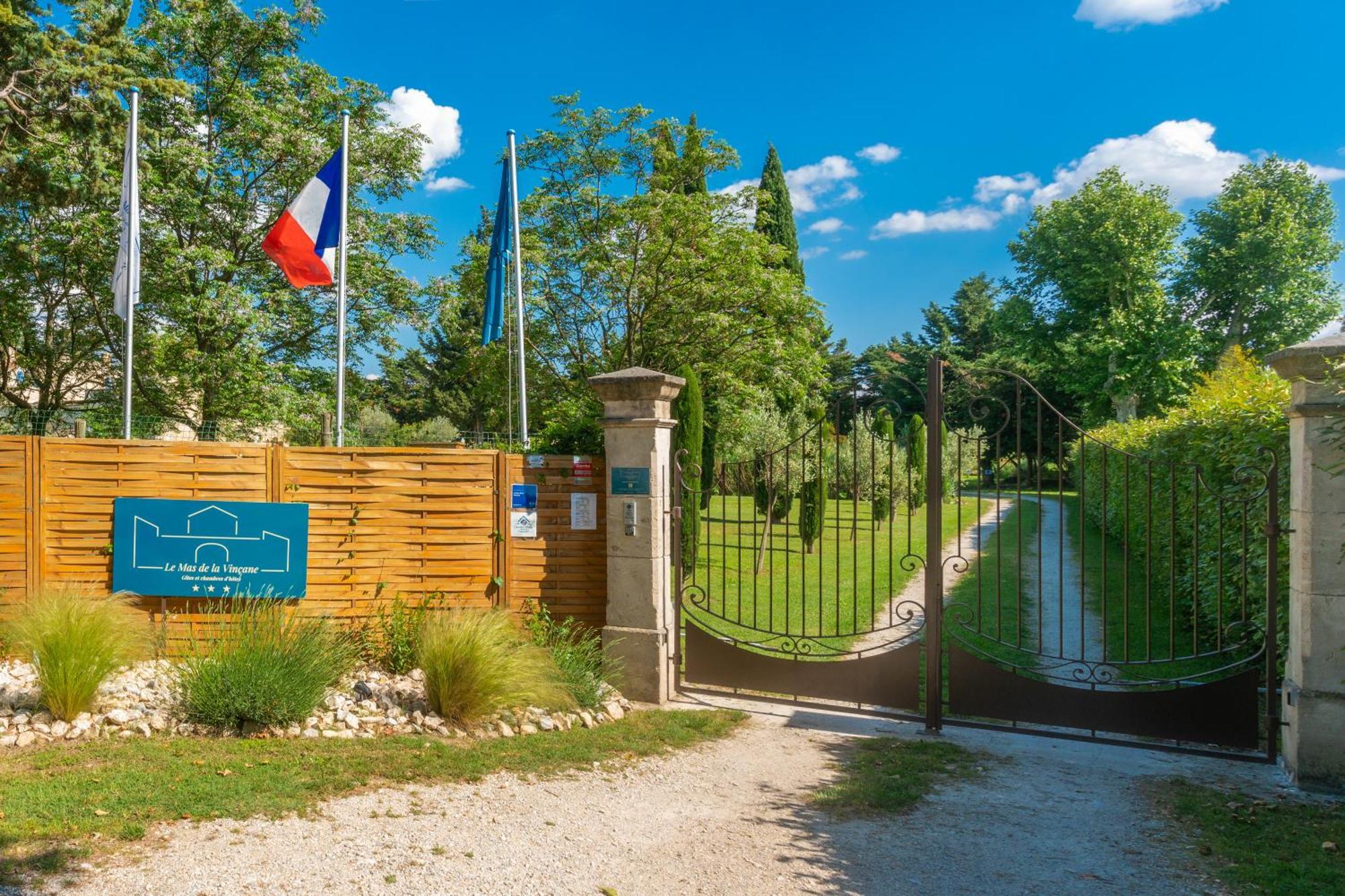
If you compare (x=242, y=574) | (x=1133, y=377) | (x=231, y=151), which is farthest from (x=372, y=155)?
(x=1133, y=377)

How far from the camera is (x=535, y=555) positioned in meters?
7.29

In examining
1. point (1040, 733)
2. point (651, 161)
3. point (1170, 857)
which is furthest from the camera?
point (651, 161)

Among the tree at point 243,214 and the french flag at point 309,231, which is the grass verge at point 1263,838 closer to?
the french flag at point 309,231

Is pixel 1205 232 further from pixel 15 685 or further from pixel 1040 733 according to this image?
pixel 15 685

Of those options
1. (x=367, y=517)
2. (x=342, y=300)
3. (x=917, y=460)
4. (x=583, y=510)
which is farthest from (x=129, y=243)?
(x=917, y=460)

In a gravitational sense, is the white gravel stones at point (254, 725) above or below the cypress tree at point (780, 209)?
below

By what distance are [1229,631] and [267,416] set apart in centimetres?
1796

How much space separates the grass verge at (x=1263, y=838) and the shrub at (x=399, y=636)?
5.34 meters

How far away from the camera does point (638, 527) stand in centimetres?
687

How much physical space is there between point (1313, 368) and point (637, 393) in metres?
4.47

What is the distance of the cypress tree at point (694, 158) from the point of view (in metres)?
23.3

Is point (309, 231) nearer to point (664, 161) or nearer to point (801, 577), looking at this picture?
point (801, 577)

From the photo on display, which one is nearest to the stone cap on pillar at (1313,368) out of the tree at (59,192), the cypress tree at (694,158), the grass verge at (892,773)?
the grass verge at (892,773)

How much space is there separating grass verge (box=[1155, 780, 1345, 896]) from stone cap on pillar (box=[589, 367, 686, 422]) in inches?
168
